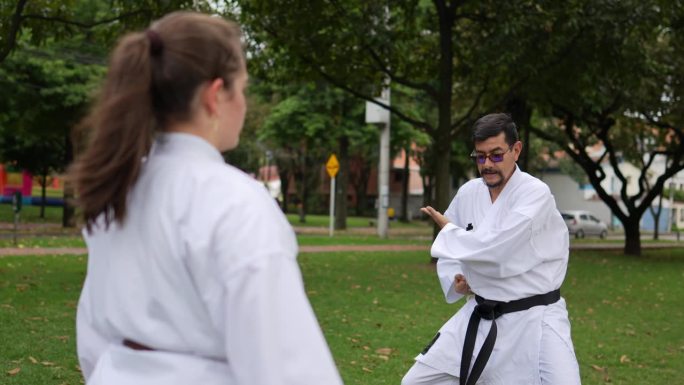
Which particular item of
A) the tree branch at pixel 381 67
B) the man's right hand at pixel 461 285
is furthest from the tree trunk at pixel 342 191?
the man's right hand at pixel 461 285

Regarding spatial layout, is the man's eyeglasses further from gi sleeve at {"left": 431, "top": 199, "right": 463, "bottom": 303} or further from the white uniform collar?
the white uniform collar

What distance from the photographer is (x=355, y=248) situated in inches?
894

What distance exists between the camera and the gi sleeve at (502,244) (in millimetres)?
4004

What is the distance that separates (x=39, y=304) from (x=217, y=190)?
919cm

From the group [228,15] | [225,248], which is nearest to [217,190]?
[225,248]

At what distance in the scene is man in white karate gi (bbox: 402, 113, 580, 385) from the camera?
402cm

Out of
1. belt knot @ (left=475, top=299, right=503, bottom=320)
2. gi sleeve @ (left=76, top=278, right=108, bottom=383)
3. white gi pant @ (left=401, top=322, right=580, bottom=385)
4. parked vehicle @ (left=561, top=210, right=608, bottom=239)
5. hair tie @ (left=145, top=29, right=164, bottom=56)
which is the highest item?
hair tie @ (left=145, top=29, right=164, bottom=56)

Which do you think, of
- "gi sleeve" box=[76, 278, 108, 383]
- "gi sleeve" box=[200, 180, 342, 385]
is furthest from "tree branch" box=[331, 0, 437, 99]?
"gi sleeve" box=[200, 180, 342, 385]

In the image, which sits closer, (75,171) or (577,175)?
(75,171)

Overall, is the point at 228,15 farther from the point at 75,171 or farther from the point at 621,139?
the point at 621,139

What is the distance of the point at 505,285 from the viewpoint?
4.11 metres

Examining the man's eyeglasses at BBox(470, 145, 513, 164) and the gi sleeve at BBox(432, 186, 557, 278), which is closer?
the gi sleeve at BBox(432, 186, 557, 278)

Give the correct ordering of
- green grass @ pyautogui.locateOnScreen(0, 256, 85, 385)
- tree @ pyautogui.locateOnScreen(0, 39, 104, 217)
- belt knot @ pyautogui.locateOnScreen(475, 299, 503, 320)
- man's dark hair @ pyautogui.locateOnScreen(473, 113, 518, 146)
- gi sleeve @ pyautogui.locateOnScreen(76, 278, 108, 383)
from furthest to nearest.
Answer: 1. tree @ pyautogui.locateOnScreen(0, 39, 104, 217)
2. green grass @ pyautogui.locateOnScreen(0, 256, 85, 385)
3. man's dark hair @ pyautogui.locateOnScreen(473, 113, 518, 146)
4. belt knot @ pyautogui.locateOnScreen(475, 299, 503, 320)
5. gi sleeve @ pyautogui.locateOnScreen(76, 278, 108, 383)

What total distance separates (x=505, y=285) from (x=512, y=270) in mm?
105
